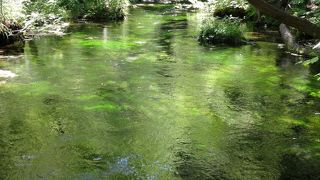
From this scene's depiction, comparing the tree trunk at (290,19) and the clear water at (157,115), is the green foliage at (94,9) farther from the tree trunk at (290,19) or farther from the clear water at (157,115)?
the tree trunk at (290,19)

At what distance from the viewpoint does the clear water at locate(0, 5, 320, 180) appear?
514cm

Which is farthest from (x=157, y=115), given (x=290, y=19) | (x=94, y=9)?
(x=94, y=9)

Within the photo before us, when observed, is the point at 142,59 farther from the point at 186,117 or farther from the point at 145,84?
the point at 186,117

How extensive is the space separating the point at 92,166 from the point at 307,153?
2.65 metres

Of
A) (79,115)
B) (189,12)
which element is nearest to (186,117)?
(79,115)

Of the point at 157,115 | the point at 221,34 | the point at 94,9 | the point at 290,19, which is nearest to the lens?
the point at 290,19

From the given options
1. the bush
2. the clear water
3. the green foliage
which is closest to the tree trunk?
the clear water

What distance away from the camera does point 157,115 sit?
275 inches

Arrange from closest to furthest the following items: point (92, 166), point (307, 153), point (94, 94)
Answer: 1. point (92, 166)
2. point (307, 153)
3. point (94, 94)

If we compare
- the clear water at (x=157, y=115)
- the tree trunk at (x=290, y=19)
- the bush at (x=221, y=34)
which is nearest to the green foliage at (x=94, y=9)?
A: the bush at (x=221, y=34)

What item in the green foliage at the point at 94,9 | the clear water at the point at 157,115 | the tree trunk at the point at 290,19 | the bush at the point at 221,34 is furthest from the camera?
the green foliage at the point at 94,9

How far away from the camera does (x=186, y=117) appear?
694cm

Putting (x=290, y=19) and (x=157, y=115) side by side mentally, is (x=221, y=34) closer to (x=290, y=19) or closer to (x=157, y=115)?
(x=157, y=115)

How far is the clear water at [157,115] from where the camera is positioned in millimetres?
5145
